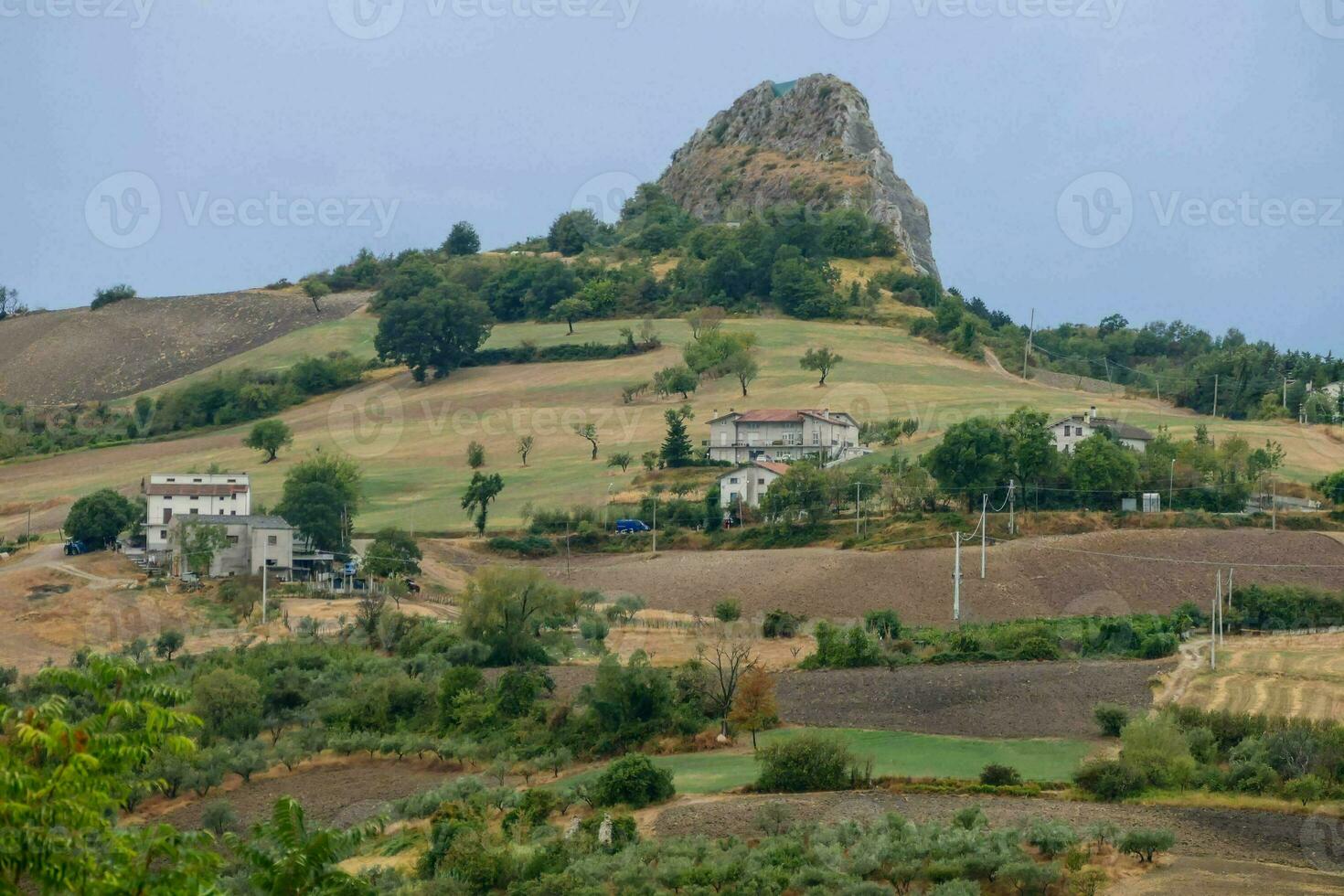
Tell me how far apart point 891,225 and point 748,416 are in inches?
2833

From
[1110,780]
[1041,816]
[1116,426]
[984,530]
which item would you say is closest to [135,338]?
[1116,426]

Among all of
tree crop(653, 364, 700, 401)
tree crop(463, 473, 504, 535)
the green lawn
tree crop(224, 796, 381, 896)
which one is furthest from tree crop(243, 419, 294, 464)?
tree crop(224, 796, 381, 896)

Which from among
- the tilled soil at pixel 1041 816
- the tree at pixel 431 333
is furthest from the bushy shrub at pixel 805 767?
the tree at pixel 431 333

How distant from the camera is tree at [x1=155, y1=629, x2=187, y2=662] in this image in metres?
52.8

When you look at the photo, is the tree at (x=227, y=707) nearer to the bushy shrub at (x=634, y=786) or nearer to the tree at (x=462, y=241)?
the bushy shrub at (x=634, y=786)

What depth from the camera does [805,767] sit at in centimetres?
3644

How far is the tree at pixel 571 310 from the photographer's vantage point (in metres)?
128

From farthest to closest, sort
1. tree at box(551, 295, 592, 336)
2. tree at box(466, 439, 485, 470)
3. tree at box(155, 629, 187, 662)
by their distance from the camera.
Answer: tree at box(551, 295, 592, 336) < tree at box(466, 439, 485, 470) < tree at box(155, 629, 187, 662)

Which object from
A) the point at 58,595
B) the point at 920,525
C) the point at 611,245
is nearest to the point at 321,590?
the point at 58,595

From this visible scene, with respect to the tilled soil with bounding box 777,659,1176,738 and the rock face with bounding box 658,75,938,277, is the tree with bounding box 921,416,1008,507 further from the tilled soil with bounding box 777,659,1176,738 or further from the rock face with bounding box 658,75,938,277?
the rock face with bounding box 658,75,938,277

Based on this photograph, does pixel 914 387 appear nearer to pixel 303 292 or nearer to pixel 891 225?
pixel 891 225

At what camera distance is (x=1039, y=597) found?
59.7 meters

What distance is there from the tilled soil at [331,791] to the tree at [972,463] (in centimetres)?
3285

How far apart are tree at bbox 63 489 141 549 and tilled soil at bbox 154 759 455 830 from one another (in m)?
28.0
